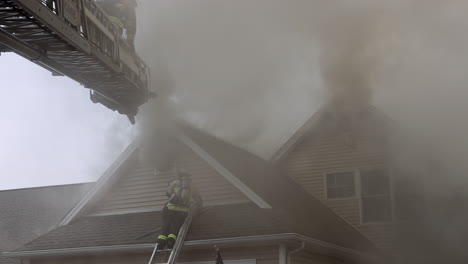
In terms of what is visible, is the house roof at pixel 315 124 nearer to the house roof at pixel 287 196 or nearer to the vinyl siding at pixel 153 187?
the house roof at pixel 287 196

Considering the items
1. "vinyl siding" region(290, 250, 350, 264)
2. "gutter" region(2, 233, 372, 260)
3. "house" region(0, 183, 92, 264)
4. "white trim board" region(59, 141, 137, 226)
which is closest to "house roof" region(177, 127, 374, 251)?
"gutter" region(2, 233, 372, 260)

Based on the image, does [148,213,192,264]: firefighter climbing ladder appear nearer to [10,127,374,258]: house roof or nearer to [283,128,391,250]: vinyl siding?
[10,127,374,258]: house roof

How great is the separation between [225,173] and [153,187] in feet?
5.87

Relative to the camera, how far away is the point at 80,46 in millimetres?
7664

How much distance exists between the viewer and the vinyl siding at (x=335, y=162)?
51.3 feet

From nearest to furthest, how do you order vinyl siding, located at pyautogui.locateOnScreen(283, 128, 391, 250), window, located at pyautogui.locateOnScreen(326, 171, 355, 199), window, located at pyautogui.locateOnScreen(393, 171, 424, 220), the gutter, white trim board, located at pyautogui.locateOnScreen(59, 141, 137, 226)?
1. the gutter
2. white trim board, located at pyautogui.locateOnScreen(59, 141, 137, 226)
3. window, located at pyautogui.locateOnScreen(393, 171, 424, 220)
4. vinyl siding, located at pyautogui.locateOnScreen(283, 128, 391, 250)
5. window, located at pyautogui.locateOnScreen(326, 171, 355, 199)

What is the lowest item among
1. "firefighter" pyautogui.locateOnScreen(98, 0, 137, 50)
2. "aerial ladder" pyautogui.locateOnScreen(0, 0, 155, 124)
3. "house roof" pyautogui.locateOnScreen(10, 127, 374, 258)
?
"house roof" pyautogui.locateOnScreen(10, 127, 374, 258)

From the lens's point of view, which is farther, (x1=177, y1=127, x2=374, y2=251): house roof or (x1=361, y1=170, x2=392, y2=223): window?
(x1=361, y1=170, x2=392, y2=223): window

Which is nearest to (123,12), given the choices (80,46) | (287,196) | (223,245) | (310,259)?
(80,46)

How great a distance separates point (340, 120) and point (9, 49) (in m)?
9.87

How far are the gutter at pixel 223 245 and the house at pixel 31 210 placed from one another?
15.9 ft

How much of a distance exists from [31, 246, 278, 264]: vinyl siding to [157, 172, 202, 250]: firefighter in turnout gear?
0.59 m

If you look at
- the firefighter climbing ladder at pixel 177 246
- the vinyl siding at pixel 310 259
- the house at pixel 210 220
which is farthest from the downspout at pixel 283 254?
the firefighter climbing ladder at pixel 177 246

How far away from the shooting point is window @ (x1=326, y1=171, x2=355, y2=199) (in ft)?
52.3
